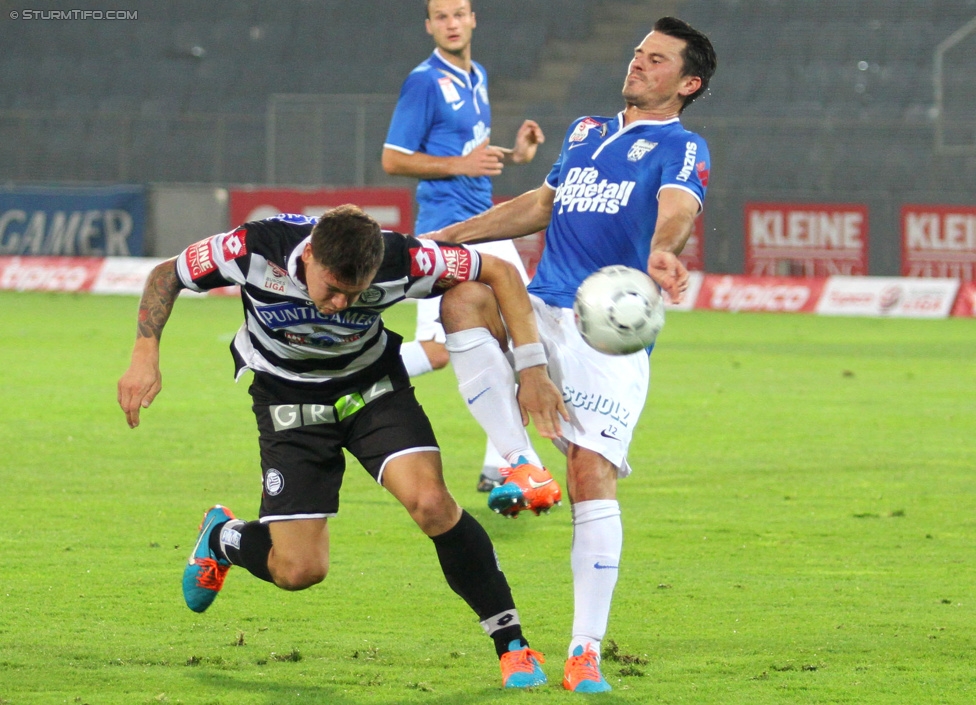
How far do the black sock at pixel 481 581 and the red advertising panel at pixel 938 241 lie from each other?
1680 cm

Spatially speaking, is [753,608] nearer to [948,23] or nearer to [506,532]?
[506,532]

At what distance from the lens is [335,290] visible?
4180mm

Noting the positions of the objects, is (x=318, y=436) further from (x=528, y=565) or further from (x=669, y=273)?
(x=528, y=565)

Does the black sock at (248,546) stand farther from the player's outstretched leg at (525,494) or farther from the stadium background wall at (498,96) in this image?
the stadium background wall at (498,96)

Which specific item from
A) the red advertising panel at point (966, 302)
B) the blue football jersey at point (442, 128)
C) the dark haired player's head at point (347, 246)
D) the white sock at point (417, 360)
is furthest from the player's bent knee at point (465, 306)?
the red advertising panel at point (966, 302)

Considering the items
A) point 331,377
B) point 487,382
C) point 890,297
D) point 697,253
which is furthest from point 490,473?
point 697,253

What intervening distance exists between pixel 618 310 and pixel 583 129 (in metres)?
1.01

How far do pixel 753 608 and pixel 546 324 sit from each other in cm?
137

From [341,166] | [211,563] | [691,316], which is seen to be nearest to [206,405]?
[211,563]

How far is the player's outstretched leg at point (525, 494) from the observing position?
4.16 meters

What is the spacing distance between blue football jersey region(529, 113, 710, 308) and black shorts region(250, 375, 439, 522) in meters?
0.65

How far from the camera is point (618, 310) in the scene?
4.41m

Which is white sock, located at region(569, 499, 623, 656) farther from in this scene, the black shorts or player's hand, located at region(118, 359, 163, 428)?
player's hand, located at region(118, 359, 163, 428)

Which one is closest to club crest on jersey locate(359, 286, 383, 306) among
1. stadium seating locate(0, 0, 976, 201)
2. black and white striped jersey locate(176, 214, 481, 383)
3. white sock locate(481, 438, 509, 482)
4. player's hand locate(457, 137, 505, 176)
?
black and white striped jersey locate(176, 214, 481, 383)
